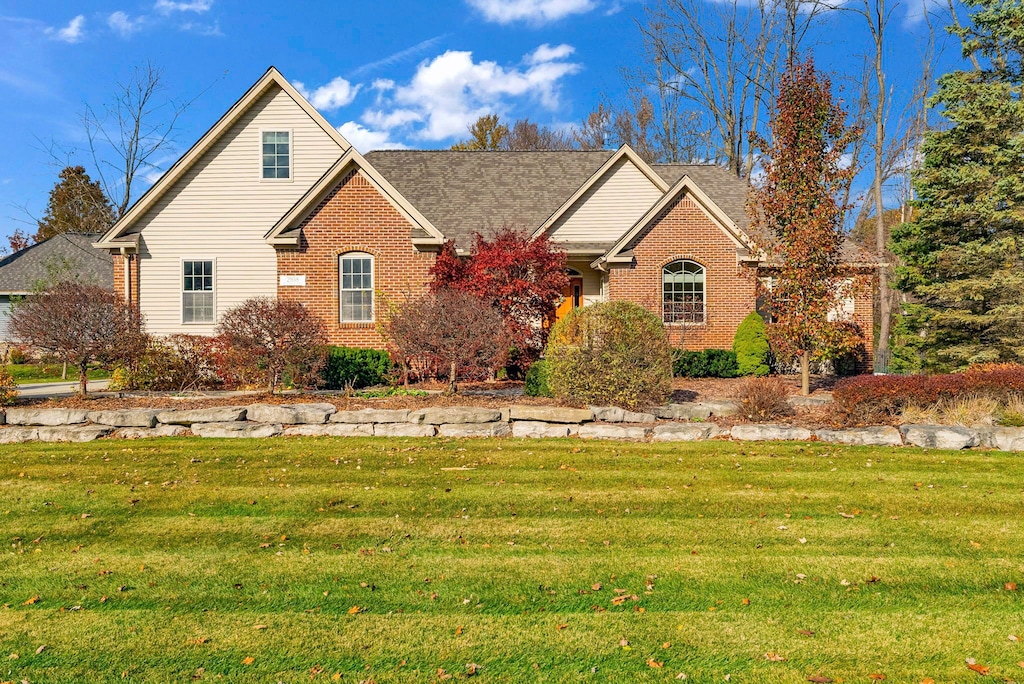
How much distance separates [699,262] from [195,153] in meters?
14.2

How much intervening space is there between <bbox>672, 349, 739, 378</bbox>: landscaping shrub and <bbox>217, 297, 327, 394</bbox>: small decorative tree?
8715mm

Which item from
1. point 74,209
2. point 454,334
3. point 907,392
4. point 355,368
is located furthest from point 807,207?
point 74,209

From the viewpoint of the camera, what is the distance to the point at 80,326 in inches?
433

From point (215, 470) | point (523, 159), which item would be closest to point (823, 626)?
point (215, 470)

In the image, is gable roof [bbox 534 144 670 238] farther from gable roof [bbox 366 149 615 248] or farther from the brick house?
gable roof [bbox 366 149 615 248]

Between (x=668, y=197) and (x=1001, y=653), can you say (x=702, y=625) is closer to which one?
(x=1001, y=653)

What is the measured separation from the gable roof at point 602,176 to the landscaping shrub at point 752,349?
5.79m

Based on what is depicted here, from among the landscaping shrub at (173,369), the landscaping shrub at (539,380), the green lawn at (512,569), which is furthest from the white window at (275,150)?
the green lawn at (512,569)

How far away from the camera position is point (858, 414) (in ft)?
31.3

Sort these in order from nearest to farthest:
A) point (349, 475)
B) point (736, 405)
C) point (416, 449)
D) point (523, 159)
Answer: point (349, 475), point (416, 449), point (736, 405), point (523, 159)

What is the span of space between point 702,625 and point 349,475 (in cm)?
460

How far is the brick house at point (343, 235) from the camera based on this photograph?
16203mm

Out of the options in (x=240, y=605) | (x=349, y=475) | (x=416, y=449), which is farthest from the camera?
(x=416, y=449)

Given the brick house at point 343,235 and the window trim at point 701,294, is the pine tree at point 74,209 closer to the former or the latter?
the brick house at point 343,235
